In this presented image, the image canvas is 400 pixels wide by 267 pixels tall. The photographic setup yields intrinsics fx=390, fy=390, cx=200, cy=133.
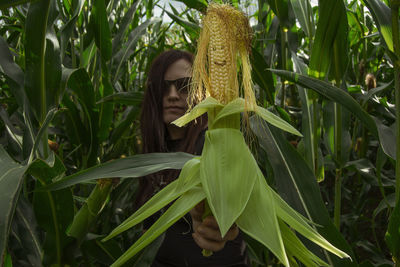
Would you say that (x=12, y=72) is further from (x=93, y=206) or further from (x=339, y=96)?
(x=339, y=96)

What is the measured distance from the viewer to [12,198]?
56cm

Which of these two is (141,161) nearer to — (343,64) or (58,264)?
(58,264)

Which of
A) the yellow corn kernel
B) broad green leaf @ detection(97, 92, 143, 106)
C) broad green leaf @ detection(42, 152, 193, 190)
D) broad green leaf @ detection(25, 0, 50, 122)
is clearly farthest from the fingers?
broad green leaf @ detection(97, 92, 143, 106)

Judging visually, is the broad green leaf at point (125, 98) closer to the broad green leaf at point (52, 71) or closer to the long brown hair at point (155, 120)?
the long brown hair at point (155, 120)

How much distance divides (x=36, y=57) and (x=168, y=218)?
522 mm

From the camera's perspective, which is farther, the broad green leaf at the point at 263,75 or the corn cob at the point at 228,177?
the broad green leaf at the point at 263,75

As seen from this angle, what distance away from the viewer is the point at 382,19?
0.82m

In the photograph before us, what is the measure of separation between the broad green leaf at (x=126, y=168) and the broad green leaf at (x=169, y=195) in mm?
119

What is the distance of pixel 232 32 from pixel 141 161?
29 cm

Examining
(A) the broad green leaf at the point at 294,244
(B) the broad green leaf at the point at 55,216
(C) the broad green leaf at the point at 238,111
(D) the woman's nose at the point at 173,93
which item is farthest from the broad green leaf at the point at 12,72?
(A) the broad green leaf at the point at 294,244

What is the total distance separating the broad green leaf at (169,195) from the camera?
55 centimetres

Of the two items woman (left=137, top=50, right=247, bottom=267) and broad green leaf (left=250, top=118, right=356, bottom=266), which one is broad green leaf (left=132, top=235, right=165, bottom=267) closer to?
woman (left=137, top=50, right=247, bottom=267)

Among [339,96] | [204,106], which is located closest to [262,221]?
[204,106]

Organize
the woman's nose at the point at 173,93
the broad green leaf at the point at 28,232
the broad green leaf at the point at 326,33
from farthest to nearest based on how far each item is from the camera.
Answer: the woman's nose at the point at 173,93, the broad green leaf at the point at 28,232, the broad green leaf at the point at 326,33
